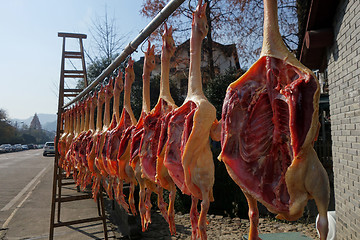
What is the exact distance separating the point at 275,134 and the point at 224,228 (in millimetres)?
6365

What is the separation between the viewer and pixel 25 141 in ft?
260

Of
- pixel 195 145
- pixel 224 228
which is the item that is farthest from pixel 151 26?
pixel 224 228

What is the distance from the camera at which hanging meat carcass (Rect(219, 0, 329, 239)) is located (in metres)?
0.96

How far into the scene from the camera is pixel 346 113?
399 centimetres

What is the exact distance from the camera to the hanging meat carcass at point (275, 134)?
3.14 feet

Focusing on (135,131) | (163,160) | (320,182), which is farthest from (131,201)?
(320,182)

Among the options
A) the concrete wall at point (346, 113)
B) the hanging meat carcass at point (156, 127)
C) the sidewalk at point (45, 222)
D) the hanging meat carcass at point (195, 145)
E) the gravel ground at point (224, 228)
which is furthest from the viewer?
the sidewalk at point (45, 222)

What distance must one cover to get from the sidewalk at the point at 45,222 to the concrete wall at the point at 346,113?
4820 millimetres

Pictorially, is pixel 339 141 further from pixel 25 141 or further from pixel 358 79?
pixel 25 141

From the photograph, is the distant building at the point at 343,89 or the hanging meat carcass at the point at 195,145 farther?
the distant building at the point at 343,89

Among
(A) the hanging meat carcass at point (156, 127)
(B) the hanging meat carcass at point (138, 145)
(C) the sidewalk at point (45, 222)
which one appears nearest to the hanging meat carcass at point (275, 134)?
(A) the hanging meat carcass at point (156, 127)

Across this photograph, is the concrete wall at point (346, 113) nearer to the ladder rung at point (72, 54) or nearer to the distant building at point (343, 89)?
the distant building at point (343, 89)

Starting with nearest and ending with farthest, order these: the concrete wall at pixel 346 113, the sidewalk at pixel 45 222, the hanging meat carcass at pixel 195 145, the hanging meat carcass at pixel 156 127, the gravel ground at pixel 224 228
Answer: the hanging meat carcass at pixel 195 145 < the hanging meat carcass at pixel 156 127 < the concrete wall at pixel 346 113 < the gravel ground at pixel 224 228 < the sidewalk at pixel 45 222

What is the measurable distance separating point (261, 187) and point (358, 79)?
3180mm
